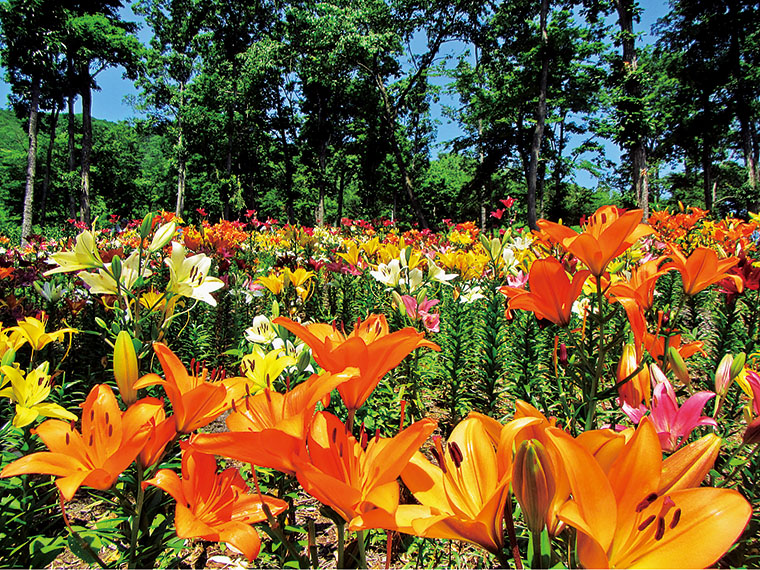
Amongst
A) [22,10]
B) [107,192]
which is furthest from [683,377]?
[107,192]

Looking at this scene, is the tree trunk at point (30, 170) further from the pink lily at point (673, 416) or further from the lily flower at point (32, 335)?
the pink lily at point (673, 416)

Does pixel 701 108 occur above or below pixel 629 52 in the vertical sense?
above

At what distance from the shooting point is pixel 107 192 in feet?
104

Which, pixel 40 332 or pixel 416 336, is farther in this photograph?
pixel 40 332

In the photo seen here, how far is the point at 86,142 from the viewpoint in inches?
634

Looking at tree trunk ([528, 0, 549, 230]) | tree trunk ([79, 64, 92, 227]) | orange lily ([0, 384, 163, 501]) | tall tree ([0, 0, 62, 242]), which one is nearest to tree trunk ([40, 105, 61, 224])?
tree trunk ([79, 64, 92, 227])

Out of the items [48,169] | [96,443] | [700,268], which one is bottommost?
[96,443]

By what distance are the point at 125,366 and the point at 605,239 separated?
1.15m

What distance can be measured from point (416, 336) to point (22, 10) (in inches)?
878

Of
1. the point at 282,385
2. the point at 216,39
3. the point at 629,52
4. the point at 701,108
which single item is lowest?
the point at 282,385

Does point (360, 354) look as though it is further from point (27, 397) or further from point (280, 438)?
point (27, 397)

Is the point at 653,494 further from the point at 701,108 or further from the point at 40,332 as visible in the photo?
the point at 701,108

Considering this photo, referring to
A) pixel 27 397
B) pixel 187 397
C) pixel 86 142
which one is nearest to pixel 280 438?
pixel 187 397

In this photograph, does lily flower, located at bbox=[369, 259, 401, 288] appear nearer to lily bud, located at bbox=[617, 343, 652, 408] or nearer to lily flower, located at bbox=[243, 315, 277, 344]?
lily flower, located at bbox=[243, 315, 277, 344]
